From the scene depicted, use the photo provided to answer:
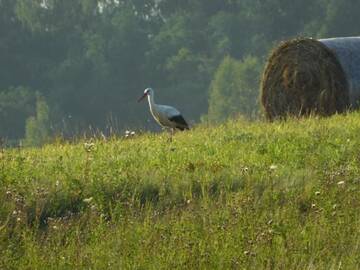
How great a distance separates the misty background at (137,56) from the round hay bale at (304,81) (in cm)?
5907

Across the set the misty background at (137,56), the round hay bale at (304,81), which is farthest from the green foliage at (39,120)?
the round hay bale at (304,81)

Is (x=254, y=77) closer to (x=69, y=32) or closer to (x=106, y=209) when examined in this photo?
(x=69, y=32)

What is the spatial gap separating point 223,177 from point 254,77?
253 feet

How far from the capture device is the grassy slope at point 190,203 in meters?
8.50

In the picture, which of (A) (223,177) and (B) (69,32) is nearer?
(A) (223,177)

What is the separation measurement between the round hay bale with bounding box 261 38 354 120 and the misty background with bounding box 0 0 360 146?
59.1 meters

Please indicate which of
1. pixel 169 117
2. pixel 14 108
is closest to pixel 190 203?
pixel 169 117

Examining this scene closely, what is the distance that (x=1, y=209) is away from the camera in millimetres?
10352

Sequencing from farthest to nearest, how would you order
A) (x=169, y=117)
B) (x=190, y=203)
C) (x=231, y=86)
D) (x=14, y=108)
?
(x=231, y=86), (x=14, y=108), (x=169, y=117), (x=190, y=203)

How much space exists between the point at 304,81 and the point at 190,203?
12.1 metres

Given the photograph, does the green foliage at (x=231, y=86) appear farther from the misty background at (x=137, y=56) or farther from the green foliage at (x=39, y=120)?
the green foliage at (x=39, y=120)

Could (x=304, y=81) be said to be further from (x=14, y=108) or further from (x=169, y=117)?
(x=14, y=108)

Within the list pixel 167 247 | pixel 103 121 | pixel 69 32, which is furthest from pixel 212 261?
pixel 69 32

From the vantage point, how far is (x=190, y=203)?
390 inches
